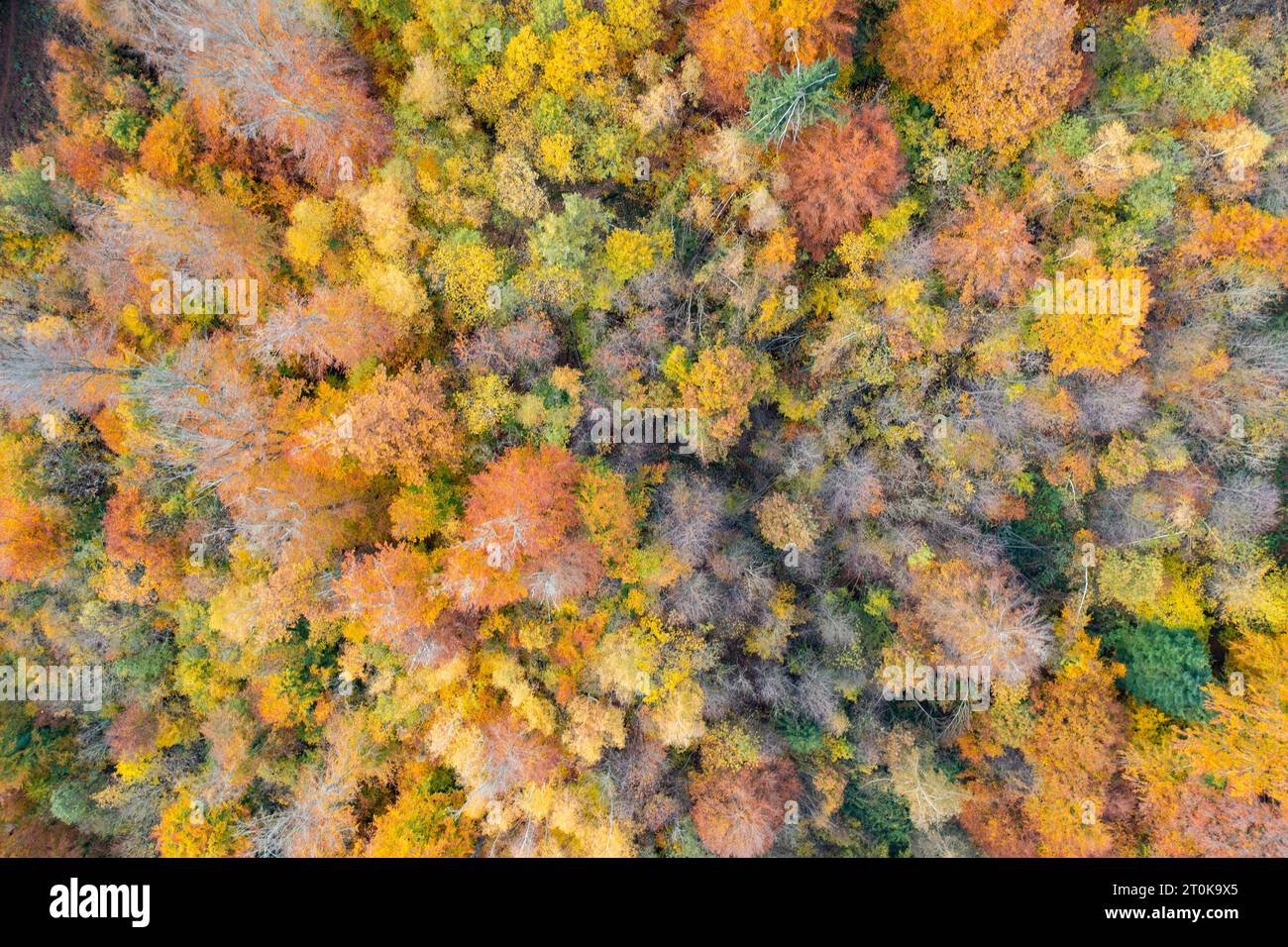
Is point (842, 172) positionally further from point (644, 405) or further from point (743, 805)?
point (743, 805)

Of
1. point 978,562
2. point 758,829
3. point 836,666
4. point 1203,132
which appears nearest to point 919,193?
point 1203,132

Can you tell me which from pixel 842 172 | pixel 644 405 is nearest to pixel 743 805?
pixel 644 405

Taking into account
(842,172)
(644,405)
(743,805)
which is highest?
(842,172)

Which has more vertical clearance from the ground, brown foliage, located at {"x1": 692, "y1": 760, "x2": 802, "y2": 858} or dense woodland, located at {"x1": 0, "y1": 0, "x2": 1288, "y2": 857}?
dense woodland, located at {"x1": 0, "y1": 0, "x2": 1288, "y2": 857}

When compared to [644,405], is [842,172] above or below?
above

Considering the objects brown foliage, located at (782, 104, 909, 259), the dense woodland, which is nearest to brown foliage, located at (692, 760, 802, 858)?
the dense woodland

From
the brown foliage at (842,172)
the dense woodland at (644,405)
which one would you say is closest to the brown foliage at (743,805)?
the dense woodland at (644,405)

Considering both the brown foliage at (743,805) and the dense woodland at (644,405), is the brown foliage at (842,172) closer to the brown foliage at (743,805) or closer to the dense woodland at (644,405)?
the dense woodland at (644,405)

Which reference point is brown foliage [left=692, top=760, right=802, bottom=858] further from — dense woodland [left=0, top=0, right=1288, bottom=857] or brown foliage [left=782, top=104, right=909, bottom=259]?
brown foliage [left=782, top=104, right=909, bottom=259]
